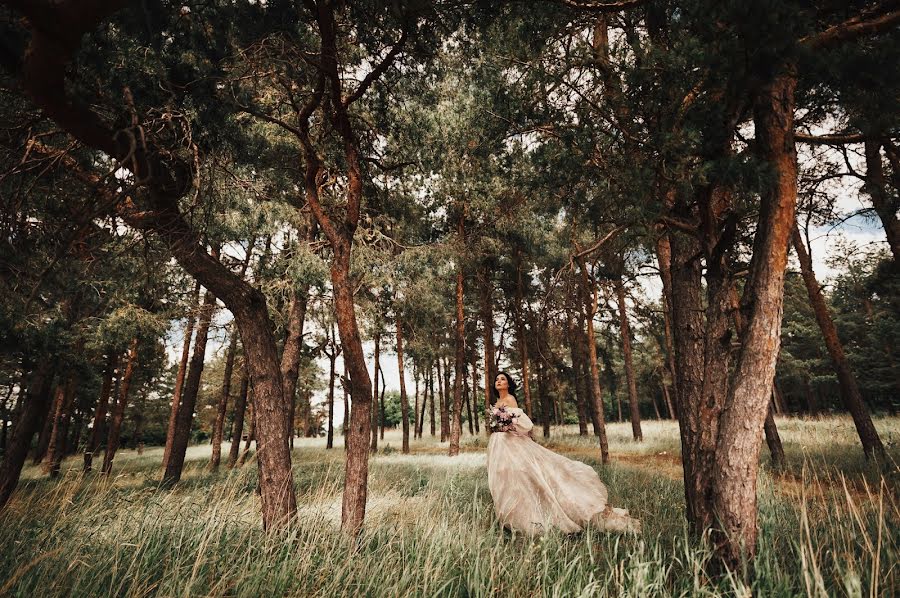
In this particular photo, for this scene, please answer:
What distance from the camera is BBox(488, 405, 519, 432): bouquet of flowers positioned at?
231 inches

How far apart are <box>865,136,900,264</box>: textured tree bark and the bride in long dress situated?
7.08m

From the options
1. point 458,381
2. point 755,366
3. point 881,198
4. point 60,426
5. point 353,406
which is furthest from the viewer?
point 60,426

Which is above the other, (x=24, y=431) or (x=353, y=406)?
(x=353, y=406)

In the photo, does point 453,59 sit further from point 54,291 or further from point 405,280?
point 54,291

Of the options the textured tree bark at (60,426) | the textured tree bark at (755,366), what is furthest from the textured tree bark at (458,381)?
the textured tree bark at (60,426)

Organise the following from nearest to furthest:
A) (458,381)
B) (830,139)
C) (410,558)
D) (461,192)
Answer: (410,558) → (830,139) → (461,192) → (458,381)

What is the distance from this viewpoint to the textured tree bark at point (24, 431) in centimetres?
677

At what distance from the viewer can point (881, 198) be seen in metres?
6.83

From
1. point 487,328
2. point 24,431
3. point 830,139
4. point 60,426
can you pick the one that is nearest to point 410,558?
point 830,139

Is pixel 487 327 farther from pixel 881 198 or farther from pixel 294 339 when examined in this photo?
pixel 881 198

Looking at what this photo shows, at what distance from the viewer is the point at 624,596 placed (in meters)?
2.51

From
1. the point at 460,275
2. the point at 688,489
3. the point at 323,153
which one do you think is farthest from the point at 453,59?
the point at 460,275

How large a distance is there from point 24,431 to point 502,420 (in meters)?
8.90

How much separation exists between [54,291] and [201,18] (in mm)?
5781
